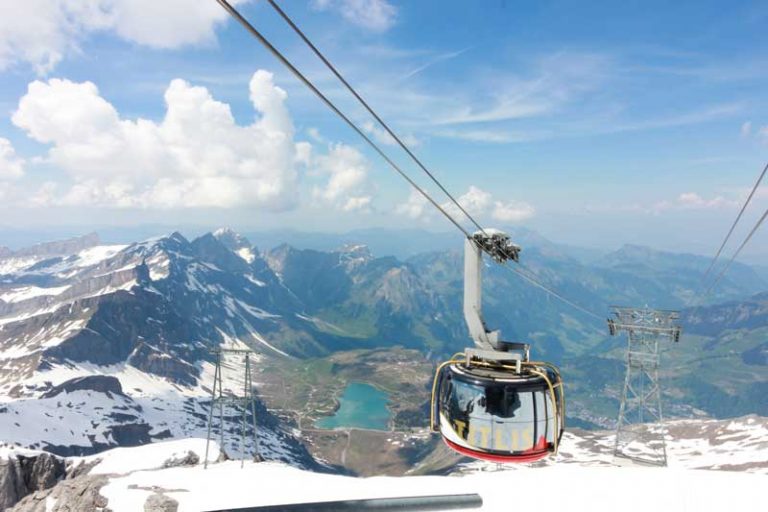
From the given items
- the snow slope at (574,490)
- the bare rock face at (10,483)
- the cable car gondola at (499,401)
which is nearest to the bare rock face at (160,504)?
the snow slope at (574,490)

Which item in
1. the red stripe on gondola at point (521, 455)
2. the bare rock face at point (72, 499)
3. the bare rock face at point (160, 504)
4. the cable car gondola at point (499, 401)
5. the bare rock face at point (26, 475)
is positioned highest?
the cable car gondola at point (499, 401)

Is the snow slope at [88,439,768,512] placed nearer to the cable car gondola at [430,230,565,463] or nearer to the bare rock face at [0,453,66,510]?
the cable car gondola at [430,230,565,463]

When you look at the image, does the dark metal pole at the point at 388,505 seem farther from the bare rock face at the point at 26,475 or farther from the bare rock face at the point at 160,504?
the bare rock face at the point at 26,475

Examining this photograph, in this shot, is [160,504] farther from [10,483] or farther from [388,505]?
[10,483]

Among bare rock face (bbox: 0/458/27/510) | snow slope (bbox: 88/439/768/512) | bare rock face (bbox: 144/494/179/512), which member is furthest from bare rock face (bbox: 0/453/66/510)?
snow slope (bbox: 88/439/768/512)

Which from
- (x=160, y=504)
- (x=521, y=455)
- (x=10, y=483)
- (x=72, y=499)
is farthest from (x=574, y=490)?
(x=10, y=483)

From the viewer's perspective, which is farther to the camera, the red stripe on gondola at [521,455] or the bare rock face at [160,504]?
the bare rock face at [160,504]

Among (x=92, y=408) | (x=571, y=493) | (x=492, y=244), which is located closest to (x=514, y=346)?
(x=492, y=244)
